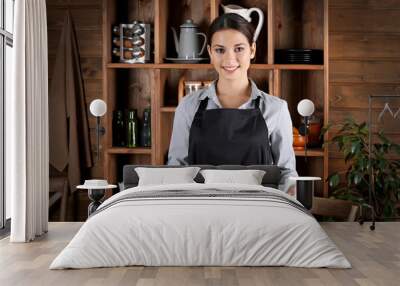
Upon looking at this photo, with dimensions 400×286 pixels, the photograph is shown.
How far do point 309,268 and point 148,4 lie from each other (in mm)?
3644

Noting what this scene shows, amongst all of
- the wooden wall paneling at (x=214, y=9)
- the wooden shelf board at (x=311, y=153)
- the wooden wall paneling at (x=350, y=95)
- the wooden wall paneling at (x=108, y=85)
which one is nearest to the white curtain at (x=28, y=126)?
the wooden wall paneling at (x=108, y=85)

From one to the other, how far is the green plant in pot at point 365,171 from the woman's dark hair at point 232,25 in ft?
3.70

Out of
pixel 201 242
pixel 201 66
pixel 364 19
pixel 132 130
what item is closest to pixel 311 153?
pixel 201 66

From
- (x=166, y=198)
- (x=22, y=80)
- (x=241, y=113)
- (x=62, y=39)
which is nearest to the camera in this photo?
(x=166, y=198)

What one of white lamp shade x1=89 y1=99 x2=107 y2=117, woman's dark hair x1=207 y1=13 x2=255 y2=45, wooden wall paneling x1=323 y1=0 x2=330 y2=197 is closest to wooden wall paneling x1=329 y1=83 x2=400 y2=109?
wooden wall paneling x1=323 y1=0 x2=330 y2=197

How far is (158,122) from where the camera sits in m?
6.93

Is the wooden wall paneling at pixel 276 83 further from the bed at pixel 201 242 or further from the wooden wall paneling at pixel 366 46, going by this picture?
the bed at pixel 201 242

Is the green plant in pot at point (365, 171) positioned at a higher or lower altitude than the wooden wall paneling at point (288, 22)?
lower

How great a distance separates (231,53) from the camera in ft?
22.0

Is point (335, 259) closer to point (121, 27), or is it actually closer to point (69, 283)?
point (69, 283)

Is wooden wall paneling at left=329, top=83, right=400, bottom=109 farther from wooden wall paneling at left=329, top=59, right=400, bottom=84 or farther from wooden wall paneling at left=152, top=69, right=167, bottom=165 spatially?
wooden wall paneling at left=152, top=69, right=167, bottom=165

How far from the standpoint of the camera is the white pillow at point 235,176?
595cm

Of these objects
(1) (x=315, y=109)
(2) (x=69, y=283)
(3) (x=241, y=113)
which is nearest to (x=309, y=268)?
(2) (x=69, y=283)

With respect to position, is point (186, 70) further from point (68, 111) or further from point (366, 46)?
point (366, 46)
